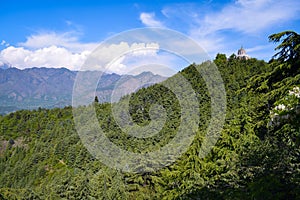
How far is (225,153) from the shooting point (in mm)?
16031

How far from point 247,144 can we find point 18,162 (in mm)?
106399

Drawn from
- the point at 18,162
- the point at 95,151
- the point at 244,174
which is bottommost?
the point at 18,162

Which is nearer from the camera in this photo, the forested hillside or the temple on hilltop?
the forested hillside

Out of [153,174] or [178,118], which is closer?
[153,174]

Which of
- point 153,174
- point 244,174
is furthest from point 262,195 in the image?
point 153,174

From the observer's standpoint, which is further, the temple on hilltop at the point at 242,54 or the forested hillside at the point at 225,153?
the temple on hilltop at the point at 242,54

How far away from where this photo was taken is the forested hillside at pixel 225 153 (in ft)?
21.6

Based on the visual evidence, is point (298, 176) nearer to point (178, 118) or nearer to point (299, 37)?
point (299, 37)

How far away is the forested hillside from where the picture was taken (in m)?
6.59

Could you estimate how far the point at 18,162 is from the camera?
10462 cm

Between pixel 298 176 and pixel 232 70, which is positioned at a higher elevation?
pixel 232 70

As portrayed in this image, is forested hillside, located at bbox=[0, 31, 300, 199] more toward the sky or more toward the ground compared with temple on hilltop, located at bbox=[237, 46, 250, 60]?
more toward the ground

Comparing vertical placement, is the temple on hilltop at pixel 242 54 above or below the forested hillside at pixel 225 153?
above

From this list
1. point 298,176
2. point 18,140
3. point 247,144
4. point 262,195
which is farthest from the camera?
point 18,140
